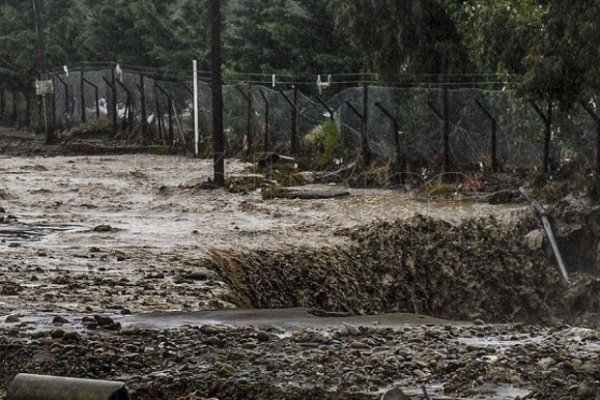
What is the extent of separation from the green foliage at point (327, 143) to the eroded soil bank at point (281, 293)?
6.07ft

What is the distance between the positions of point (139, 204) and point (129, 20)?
3085 centimetres

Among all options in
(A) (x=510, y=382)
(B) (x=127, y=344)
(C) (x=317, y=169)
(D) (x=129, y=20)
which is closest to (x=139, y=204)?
(C) (x=317, y=169)

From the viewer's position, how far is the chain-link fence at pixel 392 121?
23.6 metres

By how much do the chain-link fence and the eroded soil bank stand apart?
1703mm

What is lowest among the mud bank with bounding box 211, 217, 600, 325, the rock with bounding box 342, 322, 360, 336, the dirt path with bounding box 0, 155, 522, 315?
the mud bank with bounding box 211, 217, 600, 325

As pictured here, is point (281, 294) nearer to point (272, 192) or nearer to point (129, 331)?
point (129, 331)

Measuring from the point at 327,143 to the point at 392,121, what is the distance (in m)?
2.48

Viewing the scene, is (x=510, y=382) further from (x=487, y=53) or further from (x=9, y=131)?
(x=9, y=131)

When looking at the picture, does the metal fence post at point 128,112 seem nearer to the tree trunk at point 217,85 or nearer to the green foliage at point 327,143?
the green foliage at point 327,143

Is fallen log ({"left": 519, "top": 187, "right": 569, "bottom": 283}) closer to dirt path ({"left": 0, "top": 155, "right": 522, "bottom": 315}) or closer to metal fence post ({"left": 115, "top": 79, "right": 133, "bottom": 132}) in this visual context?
dirt path ({"left": 0, "top": 155, "right": 522, "bottom": 315})

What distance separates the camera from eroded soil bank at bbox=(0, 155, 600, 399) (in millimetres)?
9273

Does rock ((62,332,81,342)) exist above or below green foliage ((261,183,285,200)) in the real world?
above

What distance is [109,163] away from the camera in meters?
34.4

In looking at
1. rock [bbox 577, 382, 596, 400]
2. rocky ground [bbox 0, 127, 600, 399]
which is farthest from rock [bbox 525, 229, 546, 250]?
rock [bbox 577, 382, 596, 400]
